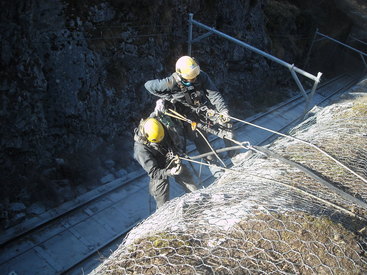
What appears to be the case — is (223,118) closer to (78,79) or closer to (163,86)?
(163,86)

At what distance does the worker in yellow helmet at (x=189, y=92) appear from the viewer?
19.6 ft

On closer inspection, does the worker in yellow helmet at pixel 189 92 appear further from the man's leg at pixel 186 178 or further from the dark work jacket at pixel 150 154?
the dark work jacket at pixel 150 154

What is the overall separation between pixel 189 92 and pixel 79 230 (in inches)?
165

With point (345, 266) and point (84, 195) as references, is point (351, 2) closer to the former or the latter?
point (84, 195)

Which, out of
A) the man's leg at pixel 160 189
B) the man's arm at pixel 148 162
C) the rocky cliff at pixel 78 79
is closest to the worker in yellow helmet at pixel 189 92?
the man's leg at pixel 160 189

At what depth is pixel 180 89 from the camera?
6305 millimetres

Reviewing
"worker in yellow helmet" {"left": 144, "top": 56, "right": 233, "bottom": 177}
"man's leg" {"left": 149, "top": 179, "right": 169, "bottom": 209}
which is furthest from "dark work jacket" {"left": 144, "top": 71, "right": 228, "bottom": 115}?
"man's leg" {"left": 149, "top": 179, "right": 169, "bottom": 209}

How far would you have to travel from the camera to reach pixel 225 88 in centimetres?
1395

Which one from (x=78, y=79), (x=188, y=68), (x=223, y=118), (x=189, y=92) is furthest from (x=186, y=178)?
(x=78, y=79)

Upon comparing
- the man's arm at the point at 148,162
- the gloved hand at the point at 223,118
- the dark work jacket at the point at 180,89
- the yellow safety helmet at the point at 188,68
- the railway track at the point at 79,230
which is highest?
the yellow safety helmet at the point at 188,68

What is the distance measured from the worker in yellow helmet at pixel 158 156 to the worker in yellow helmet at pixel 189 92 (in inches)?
33.5

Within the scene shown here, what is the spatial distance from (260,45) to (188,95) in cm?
1080

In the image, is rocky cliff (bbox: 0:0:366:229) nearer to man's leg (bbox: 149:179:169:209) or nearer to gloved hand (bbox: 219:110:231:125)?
man's leg (bbox: 149:179:169:209)

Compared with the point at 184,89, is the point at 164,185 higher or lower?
lower
